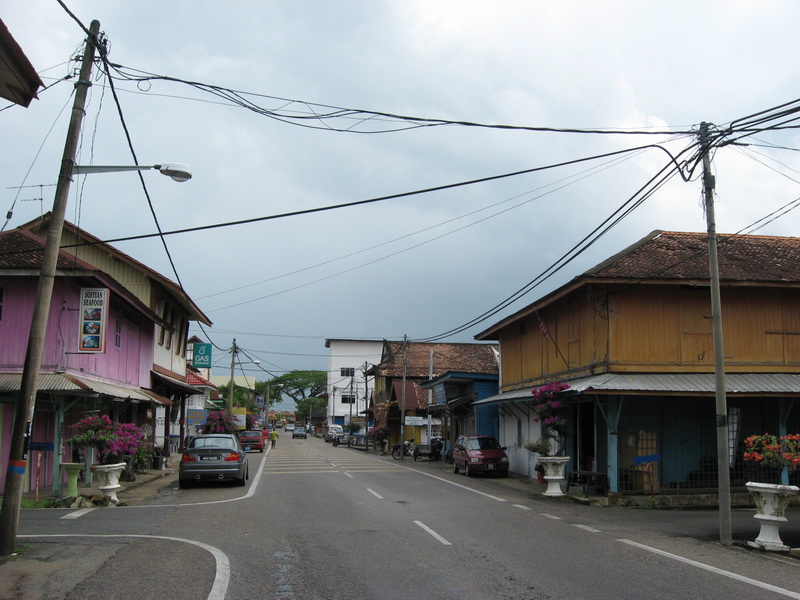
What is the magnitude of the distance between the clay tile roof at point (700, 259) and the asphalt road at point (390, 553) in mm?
6217

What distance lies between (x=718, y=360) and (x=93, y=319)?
14.4 m

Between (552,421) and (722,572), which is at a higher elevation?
(552,421)

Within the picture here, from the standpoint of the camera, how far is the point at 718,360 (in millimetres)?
12641

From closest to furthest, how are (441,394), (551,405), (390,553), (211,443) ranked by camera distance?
(390,553), (551,405), (211,443), (441,394)

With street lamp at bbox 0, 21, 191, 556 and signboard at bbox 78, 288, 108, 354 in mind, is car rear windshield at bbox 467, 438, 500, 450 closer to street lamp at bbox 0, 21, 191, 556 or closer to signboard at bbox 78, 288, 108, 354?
signboard at bbox 78, 288, 108, 354

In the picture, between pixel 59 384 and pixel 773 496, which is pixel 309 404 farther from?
pixel 773 496

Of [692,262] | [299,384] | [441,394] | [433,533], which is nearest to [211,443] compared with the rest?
[433,533]

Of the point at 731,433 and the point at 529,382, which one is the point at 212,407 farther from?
the point at 731,433

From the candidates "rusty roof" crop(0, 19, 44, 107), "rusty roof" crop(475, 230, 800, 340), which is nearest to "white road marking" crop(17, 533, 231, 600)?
"rusty roof" crop(0, 19, 44, 107)

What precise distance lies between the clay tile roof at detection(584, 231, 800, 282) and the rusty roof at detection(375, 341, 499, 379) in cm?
2745

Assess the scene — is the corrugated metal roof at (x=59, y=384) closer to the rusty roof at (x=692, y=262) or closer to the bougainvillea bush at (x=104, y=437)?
the bougainvillea bush at (x=104, y=437)

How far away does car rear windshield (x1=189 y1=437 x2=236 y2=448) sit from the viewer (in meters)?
21.1

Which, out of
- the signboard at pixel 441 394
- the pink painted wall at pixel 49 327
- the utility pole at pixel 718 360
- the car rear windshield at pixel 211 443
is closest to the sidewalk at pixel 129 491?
the car rear windshield at pixel 211 443

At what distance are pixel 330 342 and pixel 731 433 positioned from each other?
274 ft
